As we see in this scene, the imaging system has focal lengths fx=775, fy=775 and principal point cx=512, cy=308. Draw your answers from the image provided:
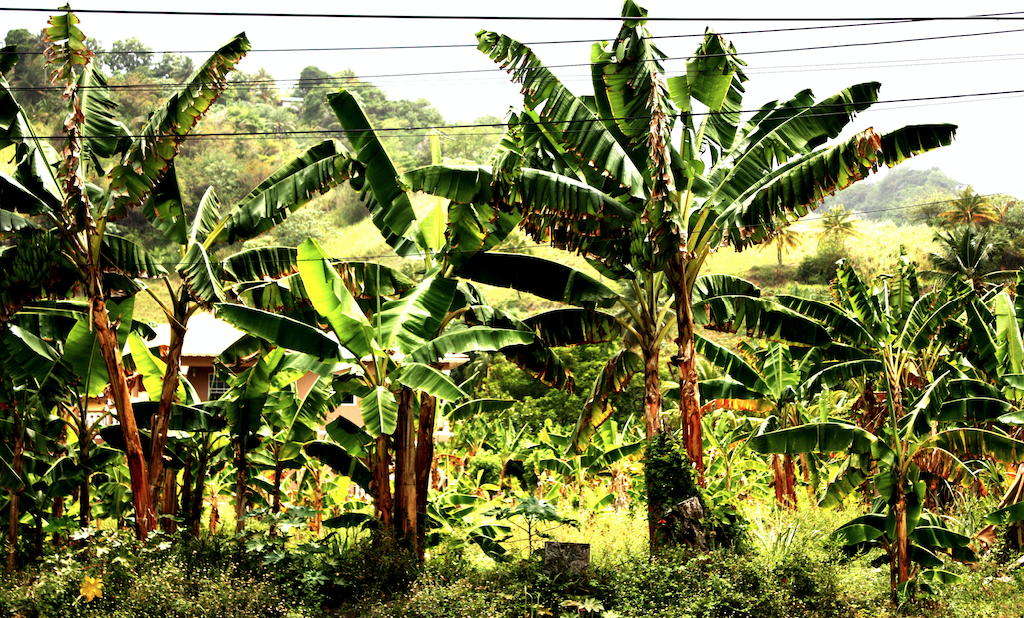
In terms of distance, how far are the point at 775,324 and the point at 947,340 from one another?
3423mm

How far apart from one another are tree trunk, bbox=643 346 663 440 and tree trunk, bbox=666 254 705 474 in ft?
1.08

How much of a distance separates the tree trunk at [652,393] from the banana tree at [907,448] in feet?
3.92

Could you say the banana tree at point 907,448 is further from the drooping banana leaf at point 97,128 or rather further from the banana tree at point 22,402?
the banana tree at point 22,402

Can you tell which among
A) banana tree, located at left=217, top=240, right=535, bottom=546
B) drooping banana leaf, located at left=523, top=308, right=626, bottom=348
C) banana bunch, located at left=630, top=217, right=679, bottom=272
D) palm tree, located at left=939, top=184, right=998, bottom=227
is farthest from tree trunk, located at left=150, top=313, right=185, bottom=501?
palm tree, located at left=939, top=184, right=998, bottom=227

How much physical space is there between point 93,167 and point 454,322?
15.9 ft

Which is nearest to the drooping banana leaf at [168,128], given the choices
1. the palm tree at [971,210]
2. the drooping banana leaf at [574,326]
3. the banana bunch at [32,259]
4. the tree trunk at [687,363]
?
→ the banana bunch at [32,259]

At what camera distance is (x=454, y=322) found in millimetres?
10883

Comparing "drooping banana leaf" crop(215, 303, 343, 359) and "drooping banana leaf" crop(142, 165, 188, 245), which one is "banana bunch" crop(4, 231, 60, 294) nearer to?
"drooping banana leaf" crop(142, 165, 188, 245)

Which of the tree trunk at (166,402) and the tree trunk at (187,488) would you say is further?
the tree trunk at (187,488)

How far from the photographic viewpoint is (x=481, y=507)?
14742mm

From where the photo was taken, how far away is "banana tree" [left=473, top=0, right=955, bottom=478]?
27.1 feet

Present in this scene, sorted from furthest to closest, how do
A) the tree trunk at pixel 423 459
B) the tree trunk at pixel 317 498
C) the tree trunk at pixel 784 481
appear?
the tree trunk at pixel 784 481
the tree trunk at pixel 317 498
the tree trunk at pixel 423 459

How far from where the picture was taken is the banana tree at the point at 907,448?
884 cm

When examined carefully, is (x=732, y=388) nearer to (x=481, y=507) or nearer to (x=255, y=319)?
(x=481, y=507)
